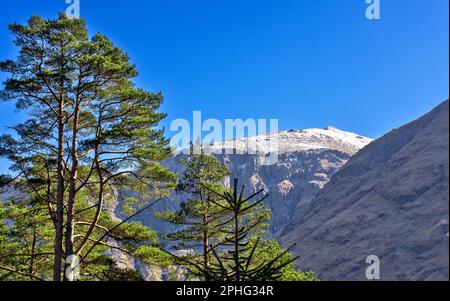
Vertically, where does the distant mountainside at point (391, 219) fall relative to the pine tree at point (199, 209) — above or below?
above

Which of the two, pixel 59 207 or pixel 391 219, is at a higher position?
pixel 391 219

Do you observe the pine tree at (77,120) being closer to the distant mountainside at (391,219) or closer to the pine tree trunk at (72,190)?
the pine tree trunk at (72,190)

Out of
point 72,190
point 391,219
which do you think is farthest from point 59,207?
point 391,219

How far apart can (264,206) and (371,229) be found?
136048 mm

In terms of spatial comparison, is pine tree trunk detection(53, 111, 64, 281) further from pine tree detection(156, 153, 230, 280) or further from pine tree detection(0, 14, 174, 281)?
pine tree detection(156, 153, 230, 280)

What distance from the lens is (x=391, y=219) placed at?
157 metres

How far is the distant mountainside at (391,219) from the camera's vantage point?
133m

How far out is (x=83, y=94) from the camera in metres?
19.1

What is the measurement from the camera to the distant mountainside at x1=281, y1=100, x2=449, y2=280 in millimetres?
132750

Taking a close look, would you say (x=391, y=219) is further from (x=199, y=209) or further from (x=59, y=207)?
(x=59, y=207)

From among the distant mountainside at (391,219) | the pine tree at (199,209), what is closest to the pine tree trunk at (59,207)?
the pine tree at (199,209)

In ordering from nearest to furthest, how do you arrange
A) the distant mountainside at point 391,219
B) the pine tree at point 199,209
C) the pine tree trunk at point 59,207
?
the pine tree trunk at point 59,207 → the pine tree at point 199,209 → the distant mountainside at point 391,219
